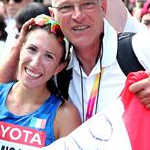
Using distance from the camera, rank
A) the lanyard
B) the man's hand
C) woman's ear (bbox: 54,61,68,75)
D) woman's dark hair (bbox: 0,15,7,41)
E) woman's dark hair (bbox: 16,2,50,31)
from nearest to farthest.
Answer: the man's hand, the lanyard, woman's ear (bbox: 54,61,68,75), woman's dark hair (bbox: 16,2,50,31), woman's dark hair (bbox: 0,15,7,41)

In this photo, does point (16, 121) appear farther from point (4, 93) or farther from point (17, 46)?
point (17, 46)

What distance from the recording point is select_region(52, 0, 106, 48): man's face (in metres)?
2.52

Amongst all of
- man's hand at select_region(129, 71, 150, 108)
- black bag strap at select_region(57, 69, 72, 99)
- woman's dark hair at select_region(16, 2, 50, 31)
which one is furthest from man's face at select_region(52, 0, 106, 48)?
woman's dark hair at select_region(16, 2, 50, 31)

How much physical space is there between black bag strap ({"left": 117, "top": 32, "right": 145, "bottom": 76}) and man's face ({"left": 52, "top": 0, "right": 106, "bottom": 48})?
0.53 ft

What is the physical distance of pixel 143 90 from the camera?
86.0 inches

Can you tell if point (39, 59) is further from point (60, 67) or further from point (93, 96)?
point (93, 96)

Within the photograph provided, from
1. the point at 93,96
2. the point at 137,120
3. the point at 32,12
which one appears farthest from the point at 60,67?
the point at 32,12

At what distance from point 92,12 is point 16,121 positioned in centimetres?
75

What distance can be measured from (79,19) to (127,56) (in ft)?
1.10

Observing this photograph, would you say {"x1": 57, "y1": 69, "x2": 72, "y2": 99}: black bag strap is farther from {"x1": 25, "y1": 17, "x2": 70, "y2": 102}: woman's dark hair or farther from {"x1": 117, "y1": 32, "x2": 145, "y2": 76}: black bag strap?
{"x1": 117, "y1": 32, "x2": 145, "y2": 76}: black bag strap

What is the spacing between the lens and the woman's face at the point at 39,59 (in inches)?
103

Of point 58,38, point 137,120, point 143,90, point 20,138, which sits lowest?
point 20,138

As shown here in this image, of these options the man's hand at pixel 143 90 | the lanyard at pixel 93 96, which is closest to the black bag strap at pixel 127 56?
the lanyard at pixel 93 96

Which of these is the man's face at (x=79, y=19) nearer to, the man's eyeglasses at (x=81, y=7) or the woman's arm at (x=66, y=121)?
the man's eyeglasses at (x=81, y=7)
